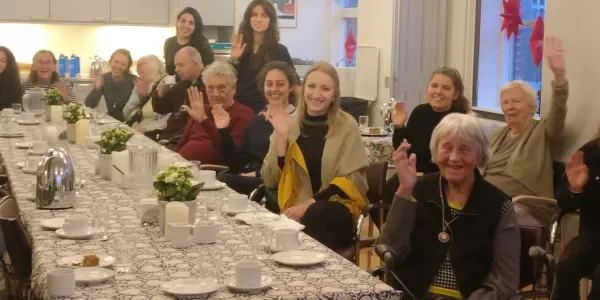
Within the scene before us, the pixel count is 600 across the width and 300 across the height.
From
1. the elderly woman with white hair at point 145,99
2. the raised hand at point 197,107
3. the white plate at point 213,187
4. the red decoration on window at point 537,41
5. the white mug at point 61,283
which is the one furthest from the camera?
the elderly woman with white hair at point 145,99

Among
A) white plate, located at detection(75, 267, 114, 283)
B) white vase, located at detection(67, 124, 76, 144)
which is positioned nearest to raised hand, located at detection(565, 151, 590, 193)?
white plate, located at detection(75, 267, 114, 283)

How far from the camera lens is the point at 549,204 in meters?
4.79

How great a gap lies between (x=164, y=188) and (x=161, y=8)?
7.58 m

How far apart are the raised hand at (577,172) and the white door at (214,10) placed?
677 centimetres

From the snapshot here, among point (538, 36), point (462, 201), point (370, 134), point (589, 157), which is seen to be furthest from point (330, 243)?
point (538, 36)

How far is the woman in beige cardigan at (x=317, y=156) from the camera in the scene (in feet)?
14.0

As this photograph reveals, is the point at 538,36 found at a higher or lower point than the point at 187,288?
higher

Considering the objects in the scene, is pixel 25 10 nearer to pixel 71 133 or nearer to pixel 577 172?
pixel 71 133

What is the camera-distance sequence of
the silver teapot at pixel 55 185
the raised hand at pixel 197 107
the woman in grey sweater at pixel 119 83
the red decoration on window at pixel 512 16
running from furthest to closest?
the woman in grey sweater at pixel 119 83, the red decoration on window at pixel 512 16, the raised hand at pixel 197 107, the silver teapot at pixel 55 185

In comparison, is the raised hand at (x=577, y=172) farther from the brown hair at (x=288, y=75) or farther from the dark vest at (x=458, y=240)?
the brown hair at (x=288, y=75)

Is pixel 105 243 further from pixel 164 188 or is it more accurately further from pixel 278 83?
pixel 278 83

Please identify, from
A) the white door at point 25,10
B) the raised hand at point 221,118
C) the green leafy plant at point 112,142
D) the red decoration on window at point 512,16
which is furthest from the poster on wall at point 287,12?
the green leafy plant at point 112,142

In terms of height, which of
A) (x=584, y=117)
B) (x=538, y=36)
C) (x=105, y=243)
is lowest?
(x=105, y=243)

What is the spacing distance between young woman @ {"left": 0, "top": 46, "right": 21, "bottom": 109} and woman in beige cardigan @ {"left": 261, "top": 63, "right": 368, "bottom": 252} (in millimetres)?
4271
